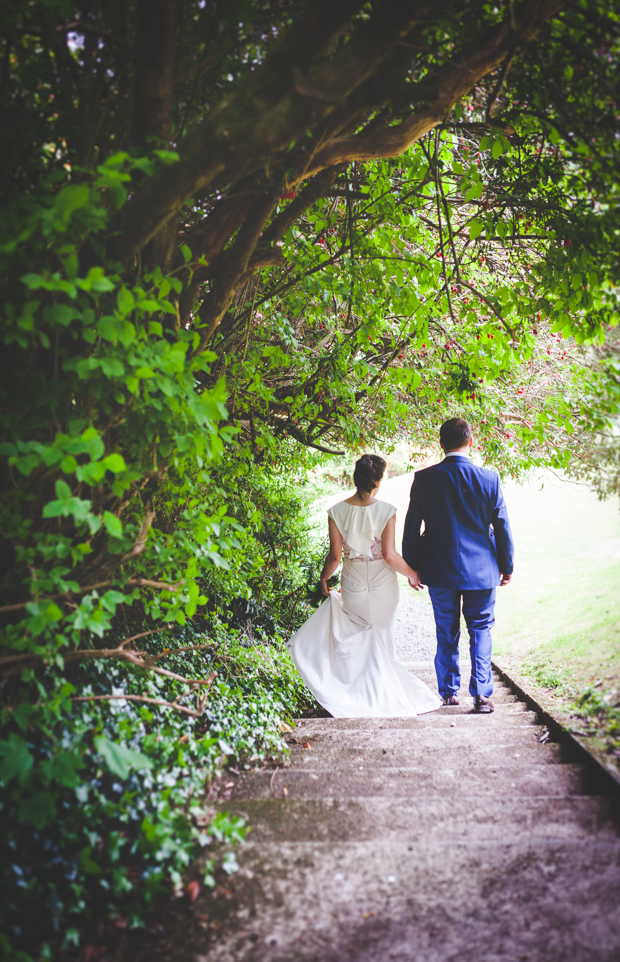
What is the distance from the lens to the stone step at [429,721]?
3.50m

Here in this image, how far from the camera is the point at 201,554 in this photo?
7.97ft

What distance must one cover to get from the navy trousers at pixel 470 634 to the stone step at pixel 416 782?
108 cm

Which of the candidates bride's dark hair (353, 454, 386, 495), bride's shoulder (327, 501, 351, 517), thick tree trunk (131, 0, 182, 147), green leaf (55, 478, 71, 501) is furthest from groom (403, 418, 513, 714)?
green leaf (55, 478, 71, 501)

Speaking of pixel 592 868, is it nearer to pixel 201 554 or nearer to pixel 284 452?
pixel 201 554

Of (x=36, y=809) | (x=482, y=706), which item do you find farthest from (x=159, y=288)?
(x=482, y=706)

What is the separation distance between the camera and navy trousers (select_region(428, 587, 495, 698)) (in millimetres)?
3834

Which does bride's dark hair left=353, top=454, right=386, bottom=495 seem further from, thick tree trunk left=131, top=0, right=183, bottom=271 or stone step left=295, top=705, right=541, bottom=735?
thick tree trunk left=131, top=0, right=183, bottom=271

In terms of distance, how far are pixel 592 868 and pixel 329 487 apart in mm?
13029

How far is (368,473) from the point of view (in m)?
4.15

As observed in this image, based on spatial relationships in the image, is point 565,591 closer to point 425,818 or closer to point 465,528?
point 465,528

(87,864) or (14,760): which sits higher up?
(14,760)

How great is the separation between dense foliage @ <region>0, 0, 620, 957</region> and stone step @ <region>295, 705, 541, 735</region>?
23 centimetres

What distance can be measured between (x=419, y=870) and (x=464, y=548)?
2326 millimetres

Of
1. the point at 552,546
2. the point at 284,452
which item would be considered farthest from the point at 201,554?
the point at 552,546
